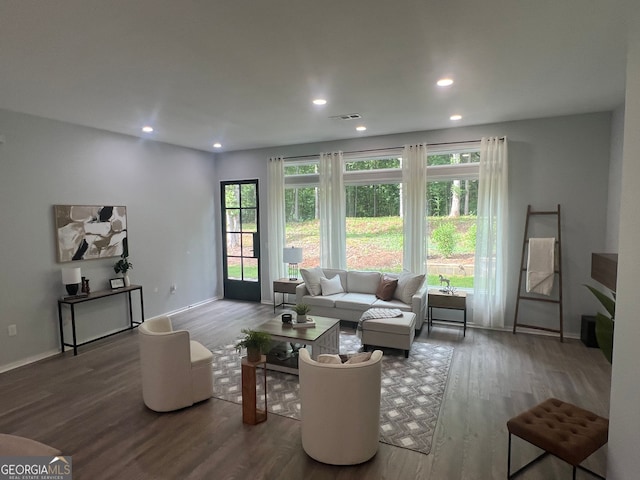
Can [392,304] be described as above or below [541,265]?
below

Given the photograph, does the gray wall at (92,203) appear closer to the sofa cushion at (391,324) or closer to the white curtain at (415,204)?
the sofa cushion at (391,324)

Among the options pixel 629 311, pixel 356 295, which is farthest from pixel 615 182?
pixel 356 295

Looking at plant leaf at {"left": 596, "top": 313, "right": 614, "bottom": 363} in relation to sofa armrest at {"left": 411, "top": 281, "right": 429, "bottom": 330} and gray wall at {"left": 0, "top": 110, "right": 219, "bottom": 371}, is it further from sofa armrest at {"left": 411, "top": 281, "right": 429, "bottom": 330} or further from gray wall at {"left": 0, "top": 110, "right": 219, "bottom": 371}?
gray wall at {"left": 0, "top": 110, "right": 219, "bottom": 371}

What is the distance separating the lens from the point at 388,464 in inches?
98.2

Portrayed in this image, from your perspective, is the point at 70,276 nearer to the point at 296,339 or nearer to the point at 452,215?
the point at 296,339

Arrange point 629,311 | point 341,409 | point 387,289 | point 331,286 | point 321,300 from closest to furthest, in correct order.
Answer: point 629,311
point 341,409
point 387,289
point 321,300
point 331,286

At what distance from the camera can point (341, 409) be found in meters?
2.41

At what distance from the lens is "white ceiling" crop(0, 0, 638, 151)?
217 cm

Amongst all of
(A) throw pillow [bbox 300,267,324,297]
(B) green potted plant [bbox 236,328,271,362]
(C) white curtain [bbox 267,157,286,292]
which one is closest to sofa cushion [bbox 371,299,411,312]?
(A) throw pillow [bbox 300,267,324,297]

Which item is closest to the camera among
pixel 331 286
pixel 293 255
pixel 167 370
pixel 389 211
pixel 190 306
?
pixel 167 370

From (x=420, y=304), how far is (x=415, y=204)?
163 centimetres

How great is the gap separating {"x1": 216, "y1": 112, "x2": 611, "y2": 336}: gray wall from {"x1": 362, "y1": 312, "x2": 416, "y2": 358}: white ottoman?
2.05 m

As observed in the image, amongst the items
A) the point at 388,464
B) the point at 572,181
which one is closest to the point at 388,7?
the point at 388,464

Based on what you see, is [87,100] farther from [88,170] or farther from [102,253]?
[102,253]
